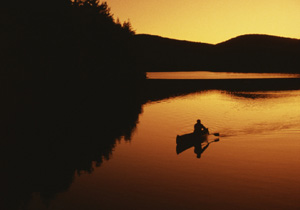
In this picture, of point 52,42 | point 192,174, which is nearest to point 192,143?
point 192,174

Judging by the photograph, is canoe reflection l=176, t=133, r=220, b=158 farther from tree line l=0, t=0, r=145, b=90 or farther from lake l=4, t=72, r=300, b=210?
tree line l=0, t=0, r=145, b=90

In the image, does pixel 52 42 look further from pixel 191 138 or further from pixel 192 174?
pixel 192 174

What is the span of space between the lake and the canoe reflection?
1.24 ft

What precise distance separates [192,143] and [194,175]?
7.94m

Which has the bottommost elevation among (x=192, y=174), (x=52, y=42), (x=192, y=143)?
(x=192, y=174)

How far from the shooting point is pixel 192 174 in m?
25.8

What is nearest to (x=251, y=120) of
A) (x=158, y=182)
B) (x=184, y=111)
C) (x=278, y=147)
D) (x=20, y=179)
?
(x=184, y=111)

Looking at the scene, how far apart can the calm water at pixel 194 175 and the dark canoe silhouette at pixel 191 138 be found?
3.49ft

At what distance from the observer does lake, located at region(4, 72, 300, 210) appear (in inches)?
800

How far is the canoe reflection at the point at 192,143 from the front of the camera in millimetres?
31766

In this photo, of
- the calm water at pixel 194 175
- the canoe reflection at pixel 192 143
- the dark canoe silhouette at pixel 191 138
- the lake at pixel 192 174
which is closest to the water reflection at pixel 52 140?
the lake at pixel 192 174

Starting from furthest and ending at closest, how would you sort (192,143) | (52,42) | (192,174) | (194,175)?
(52,42) → (192,143) → (192,174) → (194,175)

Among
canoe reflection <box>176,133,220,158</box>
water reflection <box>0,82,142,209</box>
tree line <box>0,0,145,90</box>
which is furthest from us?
tree line <box>0,0,145,90</box>

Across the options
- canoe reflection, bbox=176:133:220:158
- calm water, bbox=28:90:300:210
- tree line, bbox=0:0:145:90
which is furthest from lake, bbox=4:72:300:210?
tree line, bbox=0:0:145:90
